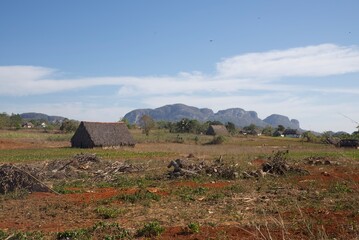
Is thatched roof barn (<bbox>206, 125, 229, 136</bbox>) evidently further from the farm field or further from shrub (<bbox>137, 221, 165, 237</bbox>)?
shrub (<bbox>137, 221, 165, 237</bbox>)

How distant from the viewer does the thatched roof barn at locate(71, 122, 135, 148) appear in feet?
148

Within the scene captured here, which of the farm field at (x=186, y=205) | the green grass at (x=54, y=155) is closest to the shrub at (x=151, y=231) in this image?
the farm field at (x=186, y=205)

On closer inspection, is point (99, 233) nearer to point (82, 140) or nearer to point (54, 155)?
point (54, 155)

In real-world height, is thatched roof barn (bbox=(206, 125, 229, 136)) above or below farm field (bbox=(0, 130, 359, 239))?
above

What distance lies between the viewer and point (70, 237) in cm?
794

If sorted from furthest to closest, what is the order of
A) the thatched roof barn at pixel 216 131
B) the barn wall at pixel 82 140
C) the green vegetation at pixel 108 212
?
the thatched roof barn at pixel 216 131 < the barn wall at pixel 82 140 < the green vegetation at pixel 108 212

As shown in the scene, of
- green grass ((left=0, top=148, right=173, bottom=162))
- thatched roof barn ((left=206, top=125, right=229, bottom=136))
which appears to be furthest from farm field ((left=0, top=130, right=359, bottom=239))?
thatched roof barn ((left=206, top=125, right=229, bottom=136))

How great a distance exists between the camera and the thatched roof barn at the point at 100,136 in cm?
4503

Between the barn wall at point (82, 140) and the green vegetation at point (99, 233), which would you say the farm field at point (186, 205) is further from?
the barn wall at point (82, 140)

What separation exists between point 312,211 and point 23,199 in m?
9.19

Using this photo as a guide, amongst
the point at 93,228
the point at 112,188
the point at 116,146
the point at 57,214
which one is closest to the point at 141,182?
the point at 112,188

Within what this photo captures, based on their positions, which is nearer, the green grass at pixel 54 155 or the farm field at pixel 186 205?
the farm field at pixel 186 205

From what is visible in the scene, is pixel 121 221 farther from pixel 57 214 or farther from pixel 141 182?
pixel 141 182

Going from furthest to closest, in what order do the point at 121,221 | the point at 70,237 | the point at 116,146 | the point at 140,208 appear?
1. the point at 116,146
2. the point at 140,208
3. the point at 121,221
4. the point at 70,237
